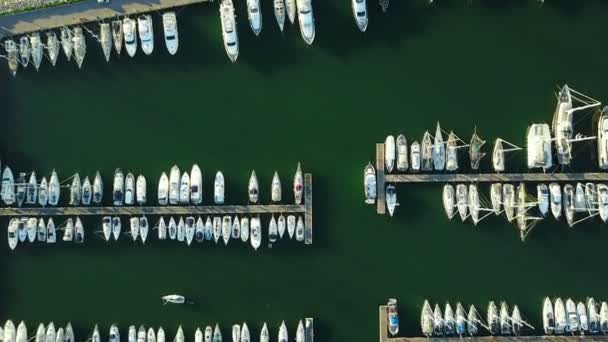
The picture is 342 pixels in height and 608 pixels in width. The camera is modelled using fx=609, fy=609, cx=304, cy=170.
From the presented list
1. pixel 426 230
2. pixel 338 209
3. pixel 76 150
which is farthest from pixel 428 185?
pixel 76 150

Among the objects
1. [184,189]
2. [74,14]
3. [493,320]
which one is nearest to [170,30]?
[74,14]

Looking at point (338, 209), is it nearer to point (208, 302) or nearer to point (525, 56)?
point (208, 302)

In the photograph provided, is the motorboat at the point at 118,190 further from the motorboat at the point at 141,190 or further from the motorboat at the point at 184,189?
the motorboat at the point at 184,189

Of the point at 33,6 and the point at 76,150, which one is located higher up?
the point at 33,6

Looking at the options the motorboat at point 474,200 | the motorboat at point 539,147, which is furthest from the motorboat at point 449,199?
the motorboat at point 539,147

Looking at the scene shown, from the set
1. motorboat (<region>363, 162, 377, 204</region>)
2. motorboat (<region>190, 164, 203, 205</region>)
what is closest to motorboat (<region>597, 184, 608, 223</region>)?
motorboat (<region>363, 162, 377, 204</region>)

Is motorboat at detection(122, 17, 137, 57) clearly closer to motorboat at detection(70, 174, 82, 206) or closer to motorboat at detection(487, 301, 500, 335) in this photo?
motorboat at detection(70, 174, 82, 206)
